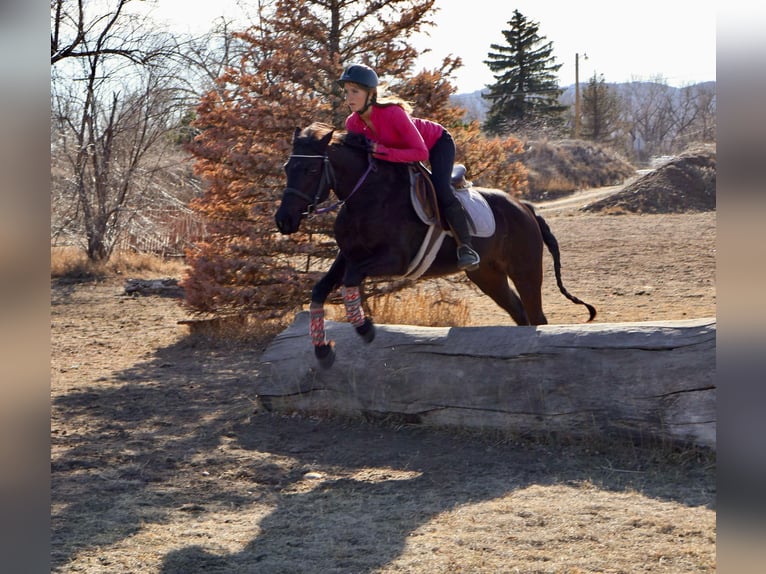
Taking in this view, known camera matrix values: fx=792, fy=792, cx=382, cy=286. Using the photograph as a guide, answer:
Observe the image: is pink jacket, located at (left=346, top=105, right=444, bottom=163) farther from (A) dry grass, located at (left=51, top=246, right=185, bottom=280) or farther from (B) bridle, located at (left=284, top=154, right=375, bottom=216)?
(A) dry grass, located at (left=51, top=246, right=185, bottom=280)

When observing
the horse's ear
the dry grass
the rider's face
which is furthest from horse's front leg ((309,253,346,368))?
the dry grass

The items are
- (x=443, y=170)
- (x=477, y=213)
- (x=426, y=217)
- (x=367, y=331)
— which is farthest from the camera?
(x=477, y=213)

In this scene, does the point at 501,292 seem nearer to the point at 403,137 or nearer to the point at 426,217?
the point at 426,217

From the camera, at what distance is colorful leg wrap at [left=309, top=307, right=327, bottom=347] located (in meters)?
5.75

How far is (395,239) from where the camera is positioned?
19.6 feet

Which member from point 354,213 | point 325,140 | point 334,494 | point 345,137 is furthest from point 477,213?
point 334,494

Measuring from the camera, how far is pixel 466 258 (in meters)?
6.25

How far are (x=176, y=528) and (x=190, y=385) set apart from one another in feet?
12.4

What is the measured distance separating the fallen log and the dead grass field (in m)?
0.14

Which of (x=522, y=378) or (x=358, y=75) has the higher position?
(x=358, y=75)

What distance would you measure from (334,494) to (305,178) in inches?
85.5

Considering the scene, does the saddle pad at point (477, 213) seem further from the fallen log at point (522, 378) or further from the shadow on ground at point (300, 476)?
the shadow on ground at point (300, 476)

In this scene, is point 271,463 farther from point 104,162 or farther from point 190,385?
point 104,162

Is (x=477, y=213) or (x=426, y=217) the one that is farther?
(x=477, y=213)
